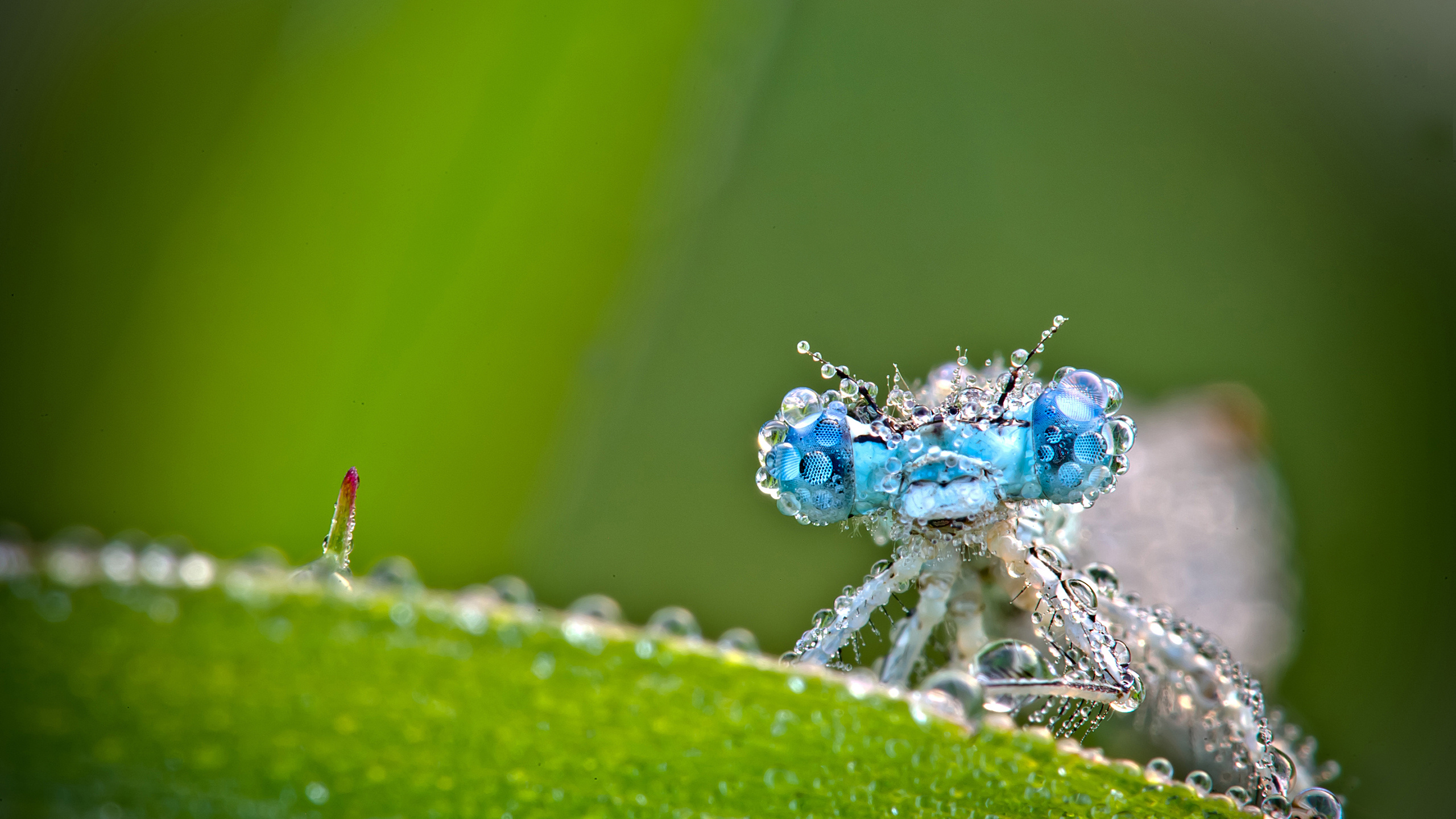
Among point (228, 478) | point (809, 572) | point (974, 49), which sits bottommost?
point (228, 478)

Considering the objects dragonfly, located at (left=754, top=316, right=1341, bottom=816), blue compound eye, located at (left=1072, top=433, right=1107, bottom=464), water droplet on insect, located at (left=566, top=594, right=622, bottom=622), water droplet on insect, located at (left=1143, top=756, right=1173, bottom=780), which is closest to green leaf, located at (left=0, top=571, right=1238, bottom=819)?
water droplet on insect, located at (left=1143, top=756, right=1173, bottom=780)

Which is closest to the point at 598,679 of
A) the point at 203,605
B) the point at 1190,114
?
the point at 203,605

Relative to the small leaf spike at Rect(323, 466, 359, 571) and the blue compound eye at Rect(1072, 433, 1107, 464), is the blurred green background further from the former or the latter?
the small leaf spike at Rect(323, 466, 359, 571)

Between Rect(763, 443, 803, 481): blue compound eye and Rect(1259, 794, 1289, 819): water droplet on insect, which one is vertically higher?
Rect(763, 443, 803, 481): blue compound eye

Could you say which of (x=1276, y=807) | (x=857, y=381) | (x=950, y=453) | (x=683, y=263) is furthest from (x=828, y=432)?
(x=683, y=263)

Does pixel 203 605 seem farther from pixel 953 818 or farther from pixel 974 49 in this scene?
pixel 974 49
